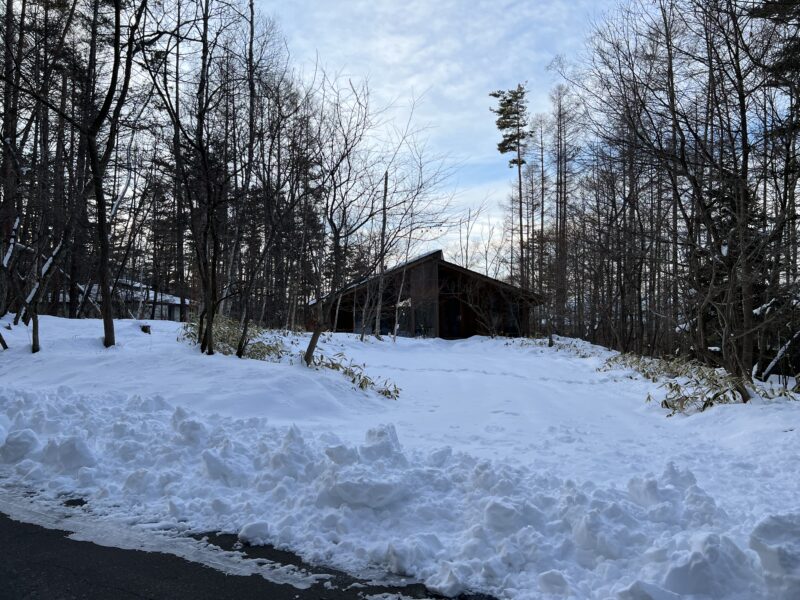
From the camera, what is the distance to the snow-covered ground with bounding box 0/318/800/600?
9.02 ft

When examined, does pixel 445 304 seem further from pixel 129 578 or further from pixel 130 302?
pixel 129 578

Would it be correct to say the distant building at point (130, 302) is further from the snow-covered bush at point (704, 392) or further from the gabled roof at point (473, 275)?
the snow-covered bush at point (704, 392)

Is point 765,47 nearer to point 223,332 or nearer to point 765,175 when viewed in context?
point 765,175

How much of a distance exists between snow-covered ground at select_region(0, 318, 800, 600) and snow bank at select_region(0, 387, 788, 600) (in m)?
0.01

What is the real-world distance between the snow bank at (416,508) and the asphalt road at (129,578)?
26cm

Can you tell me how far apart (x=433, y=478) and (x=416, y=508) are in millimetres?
392

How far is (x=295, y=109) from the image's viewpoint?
9273 millimetres

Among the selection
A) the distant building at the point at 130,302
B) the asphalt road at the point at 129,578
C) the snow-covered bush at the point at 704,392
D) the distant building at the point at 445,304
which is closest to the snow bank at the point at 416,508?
the asphalt road at the point at 129,578

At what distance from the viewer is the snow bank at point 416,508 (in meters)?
2.64

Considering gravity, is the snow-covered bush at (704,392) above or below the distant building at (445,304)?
below

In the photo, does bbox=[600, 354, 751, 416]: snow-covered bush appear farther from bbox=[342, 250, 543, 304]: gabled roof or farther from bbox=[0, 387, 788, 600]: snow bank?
bbox=[342, 250, 543, 304]: gabled roof

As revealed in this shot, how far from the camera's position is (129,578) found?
2.75m

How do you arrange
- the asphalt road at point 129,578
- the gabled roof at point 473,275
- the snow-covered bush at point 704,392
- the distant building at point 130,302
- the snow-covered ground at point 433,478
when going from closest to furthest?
the asphalt road at point 129,578 → the snow-covered ground at point 433,478 → the snow-covered bush at point 704,392 → the distant building at point 130,302 → the gabled roof at point 473,275

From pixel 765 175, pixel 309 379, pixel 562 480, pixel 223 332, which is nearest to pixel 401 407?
pixel 309 379
